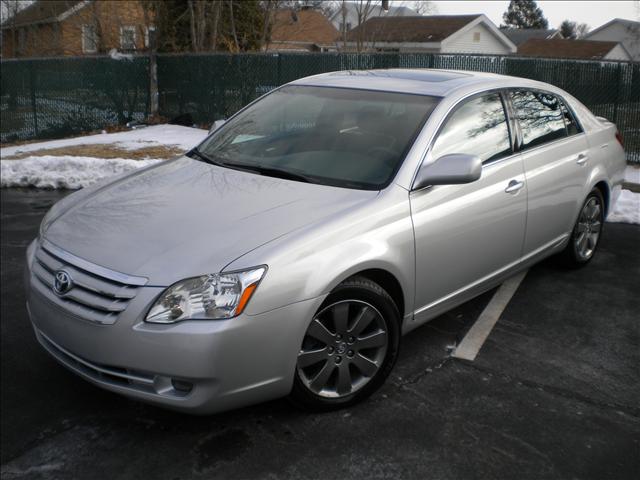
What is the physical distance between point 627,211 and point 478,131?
13.7 feet

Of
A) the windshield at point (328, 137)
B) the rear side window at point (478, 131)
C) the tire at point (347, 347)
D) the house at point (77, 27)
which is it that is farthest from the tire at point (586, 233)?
the house at point (77, 27)

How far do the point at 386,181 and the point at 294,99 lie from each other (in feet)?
4.31

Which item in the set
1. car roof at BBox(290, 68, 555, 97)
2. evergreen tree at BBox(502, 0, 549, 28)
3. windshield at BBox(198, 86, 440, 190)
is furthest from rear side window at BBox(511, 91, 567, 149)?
evergreen tree at BBox(502, 0, 549, 28)

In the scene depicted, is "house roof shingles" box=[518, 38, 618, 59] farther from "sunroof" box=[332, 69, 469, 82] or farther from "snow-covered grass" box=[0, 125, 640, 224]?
"sunroof" box=[332, 69, 469, 82]

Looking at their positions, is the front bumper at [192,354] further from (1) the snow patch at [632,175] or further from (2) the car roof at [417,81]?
(1) the snow patch at [632,175]

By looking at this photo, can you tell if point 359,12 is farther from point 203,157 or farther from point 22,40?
point 22,40

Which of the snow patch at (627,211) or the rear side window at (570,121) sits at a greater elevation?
the rear side window at (570,121)

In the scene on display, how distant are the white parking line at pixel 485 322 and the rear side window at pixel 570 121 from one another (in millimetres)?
1227

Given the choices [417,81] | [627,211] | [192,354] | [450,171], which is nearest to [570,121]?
[417,81]

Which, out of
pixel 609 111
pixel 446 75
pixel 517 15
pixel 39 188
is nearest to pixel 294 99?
pixel 446 75

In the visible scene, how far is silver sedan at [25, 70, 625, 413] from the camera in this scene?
3066 mm

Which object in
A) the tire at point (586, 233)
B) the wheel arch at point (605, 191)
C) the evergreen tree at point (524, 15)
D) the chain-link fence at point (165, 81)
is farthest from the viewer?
the evergreen tree at point (524, 15)

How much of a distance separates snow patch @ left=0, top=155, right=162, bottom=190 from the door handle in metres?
6.41

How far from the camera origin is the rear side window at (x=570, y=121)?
5.46 m
